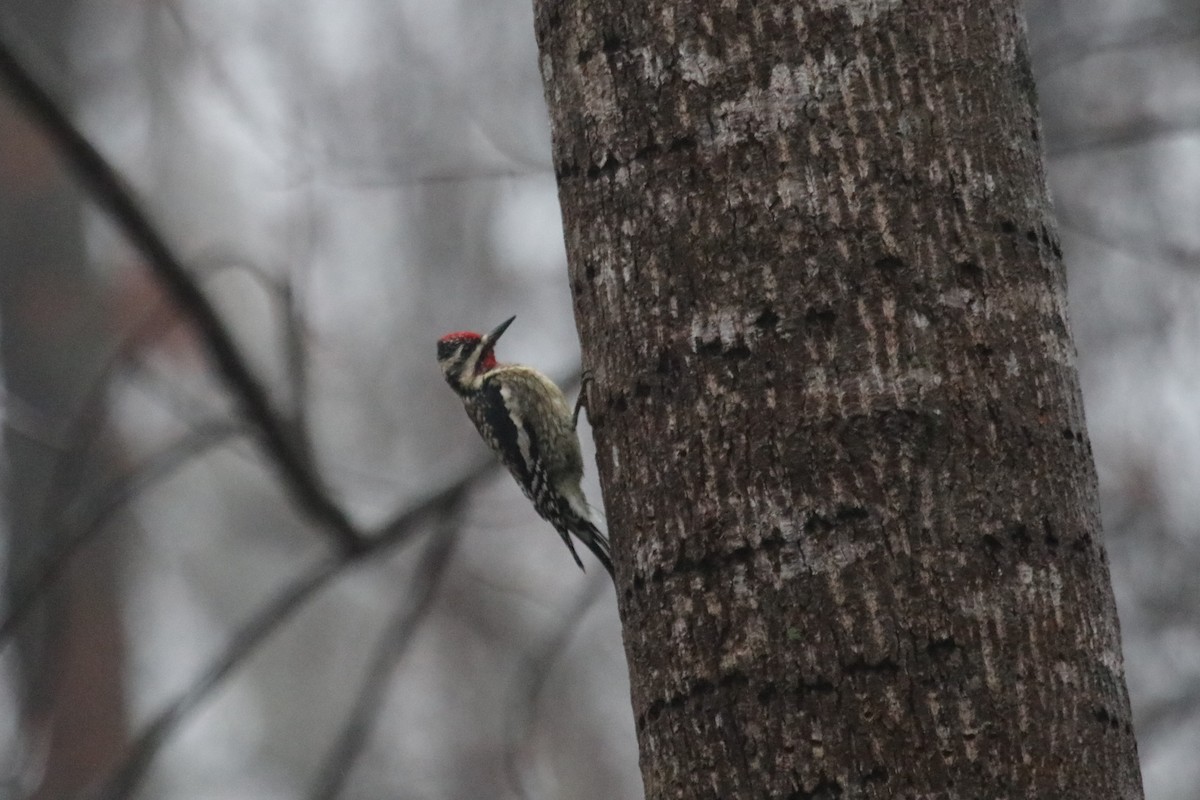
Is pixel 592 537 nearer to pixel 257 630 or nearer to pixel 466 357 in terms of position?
pixel 257 630

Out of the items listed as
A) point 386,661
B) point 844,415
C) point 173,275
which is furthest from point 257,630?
point 844,415

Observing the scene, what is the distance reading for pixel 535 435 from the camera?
5.54 metres

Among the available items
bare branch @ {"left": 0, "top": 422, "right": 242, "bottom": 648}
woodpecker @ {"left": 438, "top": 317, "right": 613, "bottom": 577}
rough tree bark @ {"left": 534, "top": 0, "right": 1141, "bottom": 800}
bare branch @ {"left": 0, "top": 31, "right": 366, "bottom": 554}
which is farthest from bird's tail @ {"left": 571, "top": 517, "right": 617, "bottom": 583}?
rough tree bark @ {"left": 534, "top": 0, "right": 1141, "bottom": 800}

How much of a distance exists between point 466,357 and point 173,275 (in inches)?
81.6

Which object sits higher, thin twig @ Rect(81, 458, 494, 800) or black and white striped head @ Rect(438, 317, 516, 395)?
black and white striped head @ Rect(438, 317, 516, 395)

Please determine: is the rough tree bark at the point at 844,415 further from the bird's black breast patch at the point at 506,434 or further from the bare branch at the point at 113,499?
the bird's black breast patch at the point at 506,434

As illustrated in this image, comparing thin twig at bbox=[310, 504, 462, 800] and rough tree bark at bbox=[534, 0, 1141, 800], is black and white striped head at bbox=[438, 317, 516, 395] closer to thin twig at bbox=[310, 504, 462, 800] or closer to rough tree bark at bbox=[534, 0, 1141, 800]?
thin twig at bbox=[310, 504, 462, 800]

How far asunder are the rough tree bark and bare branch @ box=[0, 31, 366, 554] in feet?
6.40

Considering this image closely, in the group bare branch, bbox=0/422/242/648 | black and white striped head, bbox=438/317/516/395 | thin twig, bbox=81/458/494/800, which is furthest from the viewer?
black and white striped head, bbox=438/317/516/395

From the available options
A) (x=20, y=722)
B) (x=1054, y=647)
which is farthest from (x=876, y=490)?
(x=20, y=722)

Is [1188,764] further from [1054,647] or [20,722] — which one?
[1054,647]

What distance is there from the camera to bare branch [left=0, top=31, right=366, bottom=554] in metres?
3.81

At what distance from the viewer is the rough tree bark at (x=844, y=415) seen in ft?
6.58

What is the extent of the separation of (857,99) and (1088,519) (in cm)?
71
